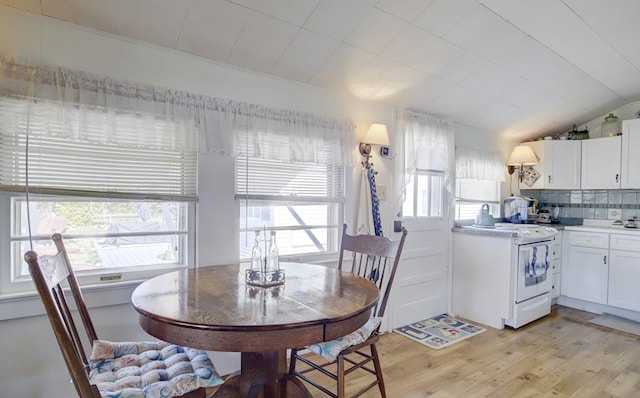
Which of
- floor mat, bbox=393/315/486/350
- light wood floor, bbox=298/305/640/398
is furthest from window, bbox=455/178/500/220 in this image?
light wood floor, bbox=298/305/640/398

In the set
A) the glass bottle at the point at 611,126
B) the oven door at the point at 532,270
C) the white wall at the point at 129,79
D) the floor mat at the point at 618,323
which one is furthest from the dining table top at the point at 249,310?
the glass bottle at the point at 611,126

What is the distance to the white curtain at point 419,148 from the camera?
3164 millimetres

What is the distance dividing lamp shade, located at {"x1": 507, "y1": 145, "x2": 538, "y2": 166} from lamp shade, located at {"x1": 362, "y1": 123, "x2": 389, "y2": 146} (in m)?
2.31

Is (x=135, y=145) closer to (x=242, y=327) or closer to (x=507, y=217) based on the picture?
(x=242, y=327)

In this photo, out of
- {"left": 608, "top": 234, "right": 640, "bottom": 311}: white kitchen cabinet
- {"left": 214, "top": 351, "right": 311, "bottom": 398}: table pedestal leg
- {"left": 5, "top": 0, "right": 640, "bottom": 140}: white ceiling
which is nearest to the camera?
{"left": 214, "top": 351, "right": 311, "bottom": 398}: table pedestal leg

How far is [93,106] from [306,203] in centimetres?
150

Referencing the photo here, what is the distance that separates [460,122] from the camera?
12.1 feet

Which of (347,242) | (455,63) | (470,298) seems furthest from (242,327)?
(470,298)

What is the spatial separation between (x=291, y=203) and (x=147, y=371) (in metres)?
1.49

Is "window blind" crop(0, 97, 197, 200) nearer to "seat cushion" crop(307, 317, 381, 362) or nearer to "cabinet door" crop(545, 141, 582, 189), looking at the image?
"seat cushion" crop(307, 317, 381, 362)

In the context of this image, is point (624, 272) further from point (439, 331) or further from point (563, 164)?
point (439, 331)

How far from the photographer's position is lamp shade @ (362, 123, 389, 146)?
2.86 m

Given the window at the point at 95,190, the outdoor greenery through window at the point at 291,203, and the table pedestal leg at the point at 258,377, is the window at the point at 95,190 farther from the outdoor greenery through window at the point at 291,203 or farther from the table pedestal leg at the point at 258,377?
the table pedestal leg at the point at 258,377

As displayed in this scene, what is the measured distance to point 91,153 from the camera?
73.7 inches
